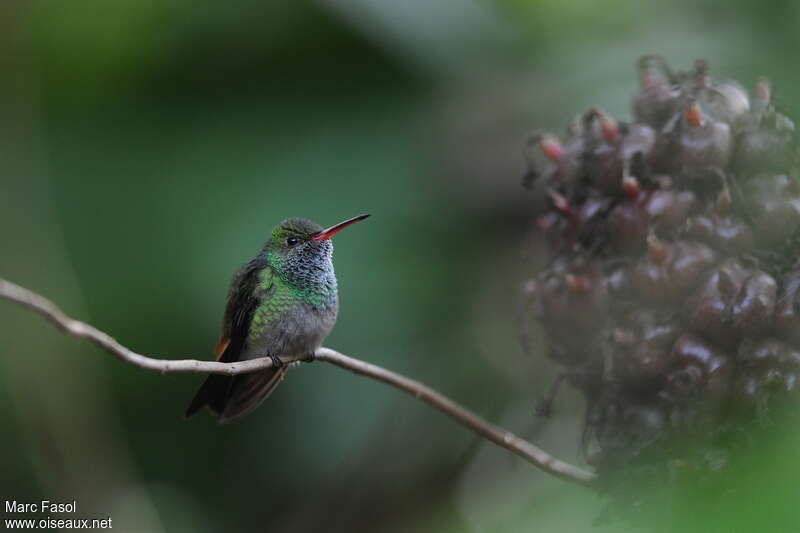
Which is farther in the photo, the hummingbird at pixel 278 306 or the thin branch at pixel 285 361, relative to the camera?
the hummingbird at pixel 278 306

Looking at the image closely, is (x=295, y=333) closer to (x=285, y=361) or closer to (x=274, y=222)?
(x=285, y=361)

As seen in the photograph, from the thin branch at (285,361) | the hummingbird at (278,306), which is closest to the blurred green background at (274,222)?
the hummingbird at (278,306)

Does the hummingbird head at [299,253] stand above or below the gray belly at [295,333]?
above

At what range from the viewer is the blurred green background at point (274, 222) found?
2.38 m

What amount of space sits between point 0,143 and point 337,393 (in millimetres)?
1224

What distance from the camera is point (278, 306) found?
5.63 feet

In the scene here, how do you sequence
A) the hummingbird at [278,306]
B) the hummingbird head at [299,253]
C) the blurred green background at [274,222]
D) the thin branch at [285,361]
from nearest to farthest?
1. the thin branch at [285,361]
2. the hummingbird at [278,306]
3. the hummingbird head at [299,253]
4. the blurred green background at [274,222]

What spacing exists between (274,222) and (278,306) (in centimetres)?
75

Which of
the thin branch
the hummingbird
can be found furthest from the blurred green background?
the thin branch

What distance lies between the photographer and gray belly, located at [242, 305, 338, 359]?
1634 millimetres

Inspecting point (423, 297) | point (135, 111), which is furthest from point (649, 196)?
point (135, 111)

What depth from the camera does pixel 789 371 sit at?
125 centimetres

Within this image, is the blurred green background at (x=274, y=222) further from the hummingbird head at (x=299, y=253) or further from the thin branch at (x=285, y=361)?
the thin branch at (x=285, y=361)

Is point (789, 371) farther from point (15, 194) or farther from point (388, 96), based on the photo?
point (15, 194)
